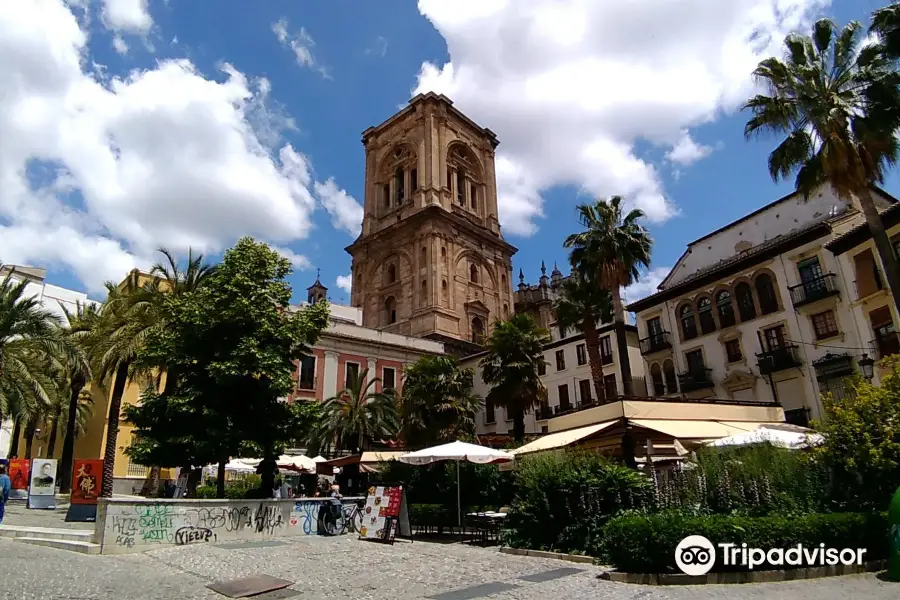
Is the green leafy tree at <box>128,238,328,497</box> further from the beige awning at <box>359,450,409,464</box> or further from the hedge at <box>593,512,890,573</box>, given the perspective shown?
the hedge at <box>593,512,890,573</box>

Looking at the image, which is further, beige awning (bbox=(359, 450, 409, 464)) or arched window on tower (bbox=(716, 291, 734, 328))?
arched window on tower (bbox=(716, 291, 734, 328))

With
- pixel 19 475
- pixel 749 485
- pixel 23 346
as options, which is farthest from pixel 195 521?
pixel 19 475

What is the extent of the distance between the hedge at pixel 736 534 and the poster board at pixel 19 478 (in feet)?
108

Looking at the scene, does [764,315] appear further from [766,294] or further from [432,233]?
[432,233]

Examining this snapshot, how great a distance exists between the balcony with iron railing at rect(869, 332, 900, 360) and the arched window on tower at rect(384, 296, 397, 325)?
41.6 m

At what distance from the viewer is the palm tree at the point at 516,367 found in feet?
91.6

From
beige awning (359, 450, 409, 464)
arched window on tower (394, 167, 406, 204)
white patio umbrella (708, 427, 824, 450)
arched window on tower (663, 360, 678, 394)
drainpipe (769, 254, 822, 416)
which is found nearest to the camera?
white patio umbrella (708, 427, 824, 450)

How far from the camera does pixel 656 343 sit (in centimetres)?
3497

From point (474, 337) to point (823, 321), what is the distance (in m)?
34.5

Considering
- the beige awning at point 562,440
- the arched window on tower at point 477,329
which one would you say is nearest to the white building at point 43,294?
the arched window on tower at point 477,329

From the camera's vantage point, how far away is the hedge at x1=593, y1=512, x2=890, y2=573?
927cm

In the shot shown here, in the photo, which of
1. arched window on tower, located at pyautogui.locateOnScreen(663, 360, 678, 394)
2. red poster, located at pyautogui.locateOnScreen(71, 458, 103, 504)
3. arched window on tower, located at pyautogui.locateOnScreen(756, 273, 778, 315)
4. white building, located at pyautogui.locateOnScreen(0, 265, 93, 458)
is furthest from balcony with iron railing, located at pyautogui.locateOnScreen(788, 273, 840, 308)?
white building, located at pyautogui.locateOnScreen(0, 265, 93, 458)

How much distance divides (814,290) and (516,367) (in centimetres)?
1430

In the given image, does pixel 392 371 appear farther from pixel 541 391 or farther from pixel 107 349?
pixel 107 349
